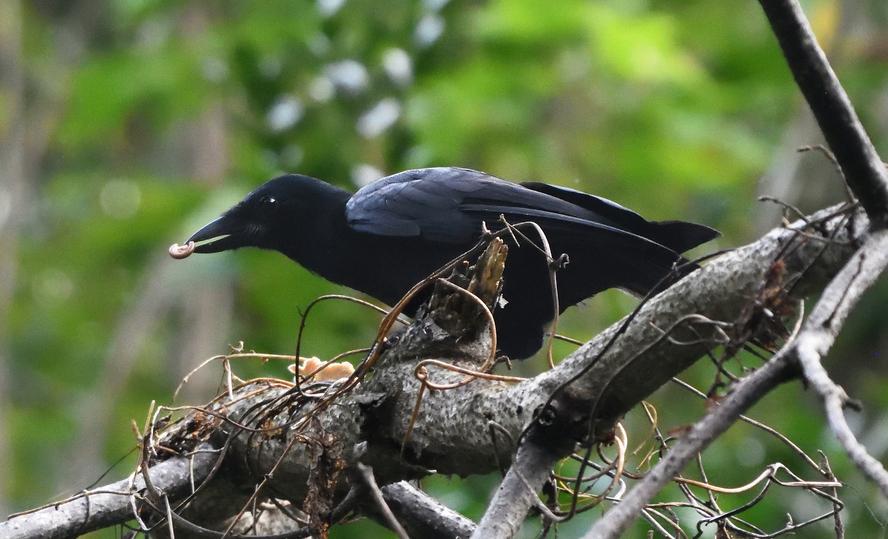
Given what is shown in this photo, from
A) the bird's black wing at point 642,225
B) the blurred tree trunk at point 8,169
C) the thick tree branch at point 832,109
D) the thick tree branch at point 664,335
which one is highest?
the thick tree branch at point 832,109

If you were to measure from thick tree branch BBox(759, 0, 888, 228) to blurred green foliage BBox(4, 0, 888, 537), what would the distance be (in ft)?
10.7

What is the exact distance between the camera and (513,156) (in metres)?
7.99

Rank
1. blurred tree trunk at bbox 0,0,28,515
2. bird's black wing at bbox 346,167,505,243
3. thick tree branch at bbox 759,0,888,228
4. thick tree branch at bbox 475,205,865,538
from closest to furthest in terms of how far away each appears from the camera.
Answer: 1. thick tree branch at bbox 759,0,888,228
2. thick tree branch at bbox 475,205,865,538
3. bird's black wing at bbox 346,167,505,243
4. blurred tree trunk at bbox 0,0,28,515

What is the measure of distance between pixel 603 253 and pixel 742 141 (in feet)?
14.7

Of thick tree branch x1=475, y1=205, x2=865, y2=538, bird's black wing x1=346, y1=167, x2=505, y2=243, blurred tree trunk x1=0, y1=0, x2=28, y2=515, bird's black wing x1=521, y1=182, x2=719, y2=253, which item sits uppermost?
thick tree branch x1=475, y1=205, x2=865, y2=538

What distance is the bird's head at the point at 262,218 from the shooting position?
493 cm

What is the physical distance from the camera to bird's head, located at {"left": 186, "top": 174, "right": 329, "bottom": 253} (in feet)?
16.2

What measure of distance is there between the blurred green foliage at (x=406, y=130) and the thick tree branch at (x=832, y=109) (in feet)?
10.7

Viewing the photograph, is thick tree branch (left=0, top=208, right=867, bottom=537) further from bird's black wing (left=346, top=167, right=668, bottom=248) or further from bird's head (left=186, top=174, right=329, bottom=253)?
bird's head (left=186, top=174, right=329, bottom=253)

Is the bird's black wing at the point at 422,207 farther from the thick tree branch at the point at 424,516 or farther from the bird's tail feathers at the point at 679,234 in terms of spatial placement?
the thick tree branch at the point at 424,516

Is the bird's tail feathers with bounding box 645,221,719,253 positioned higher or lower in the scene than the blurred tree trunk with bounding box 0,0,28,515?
higher

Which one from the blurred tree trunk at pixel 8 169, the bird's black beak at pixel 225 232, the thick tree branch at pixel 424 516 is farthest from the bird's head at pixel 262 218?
the blurred tree trunk at pixel 8 169

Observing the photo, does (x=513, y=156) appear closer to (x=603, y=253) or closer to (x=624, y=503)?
(x=603, y=253)

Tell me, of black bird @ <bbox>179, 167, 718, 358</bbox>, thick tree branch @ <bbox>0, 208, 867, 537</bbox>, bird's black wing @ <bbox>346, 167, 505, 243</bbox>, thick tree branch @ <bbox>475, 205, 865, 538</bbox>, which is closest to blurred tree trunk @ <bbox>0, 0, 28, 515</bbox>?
black bird @ <bbox>179, 167, 718, 358</bbox>
